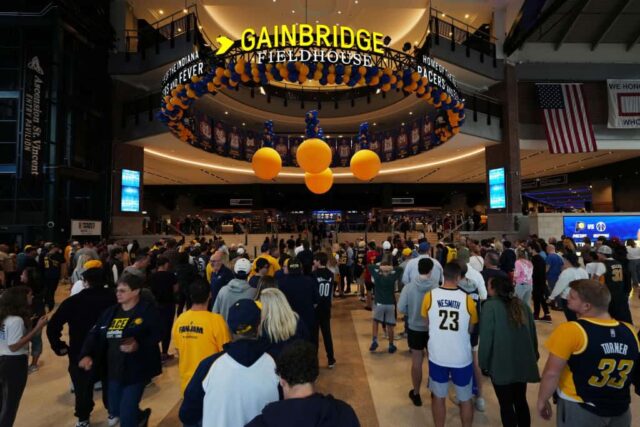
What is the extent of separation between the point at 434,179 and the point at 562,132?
11761 millimetres

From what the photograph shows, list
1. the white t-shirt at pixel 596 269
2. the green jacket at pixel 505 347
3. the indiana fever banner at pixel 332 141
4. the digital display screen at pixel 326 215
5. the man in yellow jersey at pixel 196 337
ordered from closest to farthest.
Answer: the man in yellow jersey at pixel 196 337 < the green jacket at pixel 505 347 < the white t-shirt at pixel 596 269 < the indiana fever banner at pixel 332 141 < the digital display screen at pixel 326 215

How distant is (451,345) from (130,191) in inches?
687

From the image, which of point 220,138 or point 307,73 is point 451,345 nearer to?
point 307,73

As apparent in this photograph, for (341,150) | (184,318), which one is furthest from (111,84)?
(184,318)

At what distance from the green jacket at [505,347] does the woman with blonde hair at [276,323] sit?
180 cm

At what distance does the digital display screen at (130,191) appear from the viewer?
1641 cm

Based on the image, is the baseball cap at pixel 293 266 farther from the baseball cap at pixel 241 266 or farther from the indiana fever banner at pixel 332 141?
the indiana fever banner at pixel 332 141

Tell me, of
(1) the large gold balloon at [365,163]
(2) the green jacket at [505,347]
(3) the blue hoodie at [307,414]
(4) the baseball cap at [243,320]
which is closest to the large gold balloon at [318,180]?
(1) the large gold balloon at [365,163]

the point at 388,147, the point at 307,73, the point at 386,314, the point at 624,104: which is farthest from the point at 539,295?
the point at 624,104

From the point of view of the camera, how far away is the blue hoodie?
1336 mm

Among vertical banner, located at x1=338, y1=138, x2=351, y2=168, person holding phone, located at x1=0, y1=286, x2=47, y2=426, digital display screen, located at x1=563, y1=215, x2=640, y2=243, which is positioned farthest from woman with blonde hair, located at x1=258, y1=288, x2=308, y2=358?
vertical banner, located at x1=338, y1=138, x2=351, y2=168

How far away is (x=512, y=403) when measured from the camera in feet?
9.95

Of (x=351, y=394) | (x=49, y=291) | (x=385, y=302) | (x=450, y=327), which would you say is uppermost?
(x=450, y=327)

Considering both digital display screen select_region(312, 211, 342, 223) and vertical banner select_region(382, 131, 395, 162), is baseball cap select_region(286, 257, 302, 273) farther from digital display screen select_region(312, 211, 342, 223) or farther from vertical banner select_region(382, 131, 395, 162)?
digital display screen select_region(312, 211, 342, 223)
